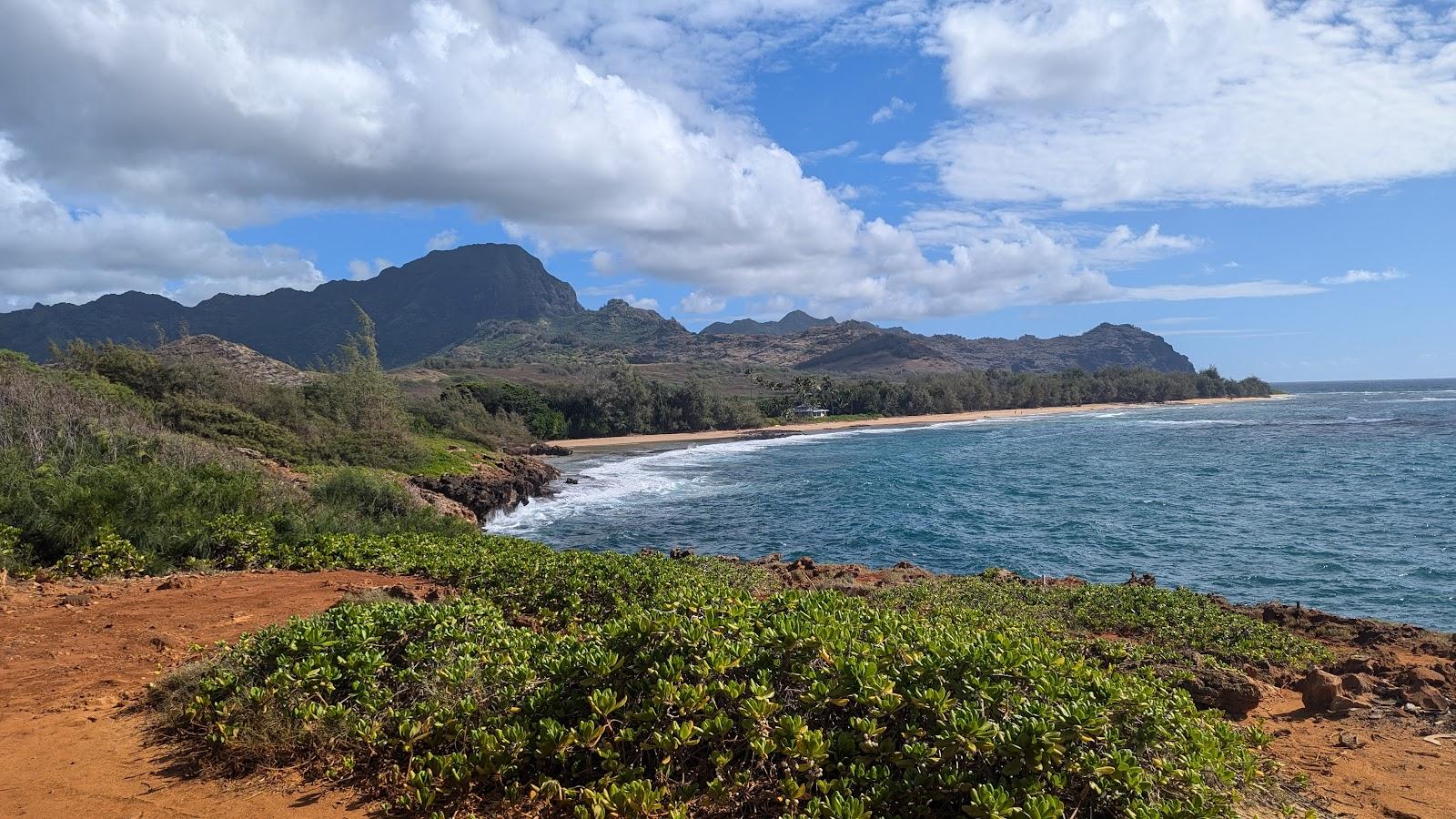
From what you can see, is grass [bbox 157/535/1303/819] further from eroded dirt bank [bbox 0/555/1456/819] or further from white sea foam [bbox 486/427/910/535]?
white sea foam [bbox 486/427/910/535]

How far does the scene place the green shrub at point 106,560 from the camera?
902 centimetres

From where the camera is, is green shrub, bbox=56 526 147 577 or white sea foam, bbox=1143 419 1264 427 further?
white sea foam, bbox=1143 419 1264 427

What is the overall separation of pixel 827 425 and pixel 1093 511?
57402 mm

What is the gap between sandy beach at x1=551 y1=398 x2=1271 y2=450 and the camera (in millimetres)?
68250

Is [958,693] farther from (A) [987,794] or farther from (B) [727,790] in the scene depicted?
(B) [727,790]

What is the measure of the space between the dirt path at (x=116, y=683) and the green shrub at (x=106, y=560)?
1.87ft

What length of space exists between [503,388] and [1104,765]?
70.4 meters

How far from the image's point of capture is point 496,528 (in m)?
26.4

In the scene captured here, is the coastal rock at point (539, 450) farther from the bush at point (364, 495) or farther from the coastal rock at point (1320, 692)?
the coastal rock at point (1320, 692)

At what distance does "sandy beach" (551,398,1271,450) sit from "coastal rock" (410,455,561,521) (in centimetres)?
2661

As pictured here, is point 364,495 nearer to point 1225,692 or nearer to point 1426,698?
point 1225,692

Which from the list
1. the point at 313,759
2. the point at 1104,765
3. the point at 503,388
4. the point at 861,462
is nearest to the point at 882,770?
the point at 1104,765

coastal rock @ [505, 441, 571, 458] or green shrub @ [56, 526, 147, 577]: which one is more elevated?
green shrub @ [56, 526, 147, 577]

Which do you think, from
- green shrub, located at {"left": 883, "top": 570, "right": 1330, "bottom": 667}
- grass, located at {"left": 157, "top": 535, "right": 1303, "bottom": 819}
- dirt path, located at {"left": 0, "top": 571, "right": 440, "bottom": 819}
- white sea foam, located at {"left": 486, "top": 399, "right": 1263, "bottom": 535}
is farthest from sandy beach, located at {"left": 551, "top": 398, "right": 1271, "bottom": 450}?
grass, located at {"left": 157, "top": 535, "right": 1303, "bottom": 819}
